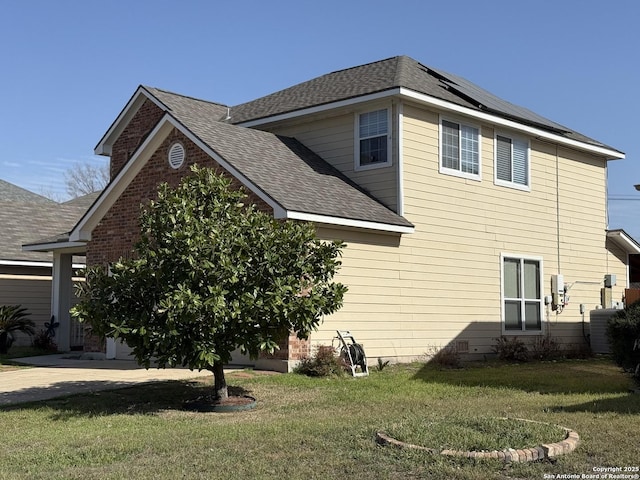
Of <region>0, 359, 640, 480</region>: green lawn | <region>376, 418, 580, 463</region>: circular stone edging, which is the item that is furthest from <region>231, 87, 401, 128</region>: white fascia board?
<region>376, 418, 580, 463</region>: circular stone edging

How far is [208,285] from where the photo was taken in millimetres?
10359

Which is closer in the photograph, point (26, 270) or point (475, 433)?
point (475, 433)

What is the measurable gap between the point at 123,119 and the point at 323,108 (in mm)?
7186

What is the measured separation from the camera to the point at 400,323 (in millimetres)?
16422

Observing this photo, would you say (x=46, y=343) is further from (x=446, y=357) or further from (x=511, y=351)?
(x=511, y=351)

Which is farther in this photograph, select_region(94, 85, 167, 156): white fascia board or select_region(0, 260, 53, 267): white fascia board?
select_region(0, 260, 53, 267): white fascia board

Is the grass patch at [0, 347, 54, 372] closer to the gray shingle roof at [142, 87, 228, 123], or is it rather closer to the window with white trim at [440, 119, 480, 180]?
the gray shingle roof at [142, 87, 228, 123]

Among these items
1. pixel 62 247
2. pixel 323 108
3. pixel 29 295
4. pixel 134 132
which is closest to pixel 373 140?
pixel 323 108

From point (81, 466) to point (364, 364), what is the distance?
7809 millimetres

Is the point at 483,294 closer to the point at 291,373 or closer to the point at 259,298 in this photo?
the point at 291,373

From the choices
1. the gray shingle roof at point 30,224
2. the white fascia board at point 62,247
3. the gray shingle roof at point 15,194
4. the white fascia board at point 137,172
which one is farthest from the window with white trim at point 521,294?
the gray shingle roof at point 15,194

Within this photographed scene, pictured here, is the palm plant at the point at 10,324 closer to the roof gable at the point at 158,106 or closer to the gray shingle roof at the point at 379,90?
the roof gable at the point at 158,106

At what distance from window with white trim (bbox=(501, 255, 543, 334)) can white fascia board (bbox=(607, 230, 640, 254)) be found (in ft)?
12.7

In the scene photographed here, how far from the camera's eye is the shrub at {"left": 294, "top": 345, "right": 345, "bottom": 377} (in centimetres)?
1396
